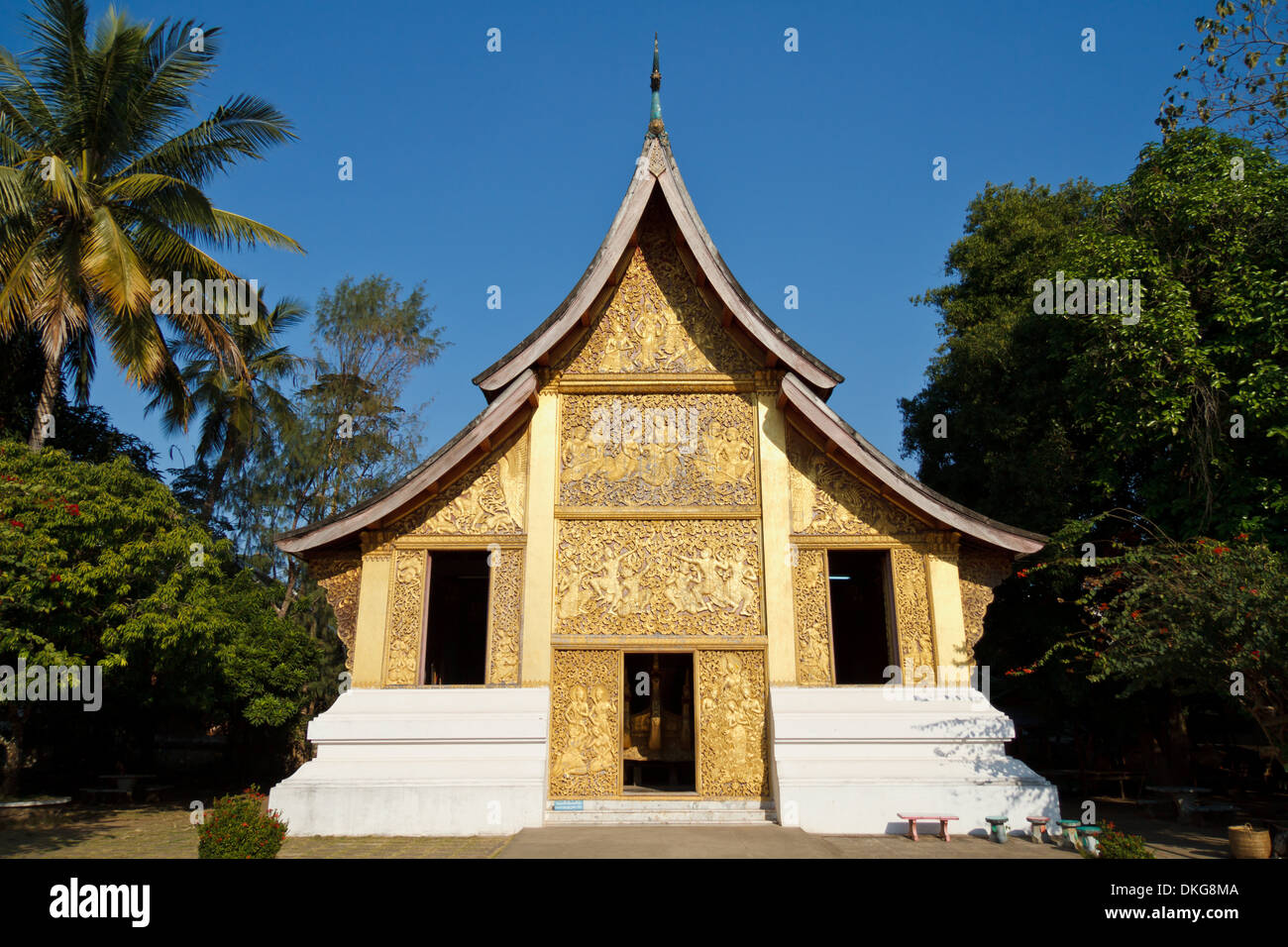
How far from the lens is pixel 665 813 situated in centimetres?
912

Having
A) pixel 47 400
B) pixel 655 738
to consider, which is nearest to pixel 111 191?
pixel 47 400

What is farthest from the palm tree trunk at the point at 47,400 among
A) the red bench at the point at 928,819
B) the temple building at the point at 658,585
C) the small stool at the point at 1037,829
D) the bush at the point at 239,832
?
the small stool at the point at 1037,829

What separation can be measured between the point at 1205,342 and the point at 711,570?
8.05 m

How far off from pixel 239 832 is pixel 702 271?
7.96 metres

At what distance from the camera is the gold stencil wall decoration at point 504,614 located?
31.3ft

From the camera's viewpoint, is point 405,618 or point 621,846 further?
point 405,618

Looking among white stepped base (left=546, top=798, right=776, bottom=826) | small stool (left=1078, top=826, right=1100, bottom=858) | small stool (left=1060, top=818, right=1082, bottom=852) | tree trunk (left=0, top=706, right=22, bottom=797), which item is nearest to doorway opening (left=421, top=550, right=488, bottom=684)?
white stepped base (left=546, top=798, right=776, bottom=826)

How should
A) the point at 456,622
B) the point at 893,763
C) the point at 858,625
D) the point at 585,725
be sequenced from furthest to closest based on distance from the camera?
the point at 858,625 → the point at 456,622 → the point at 585,725 → the point at 893,763

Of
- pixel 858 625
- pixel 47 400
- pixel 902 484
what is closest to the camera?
pixel 902 484

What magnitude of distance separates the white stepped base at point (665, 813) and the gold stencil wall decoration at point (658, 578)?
193 centimetres

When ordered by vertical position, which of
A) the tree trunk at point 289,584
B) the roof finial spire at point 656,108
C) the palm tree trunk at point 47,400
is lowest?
the tree trunk at point 289,584

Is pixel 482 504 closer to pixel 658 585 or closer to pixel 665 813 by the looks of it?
pixel 658 585

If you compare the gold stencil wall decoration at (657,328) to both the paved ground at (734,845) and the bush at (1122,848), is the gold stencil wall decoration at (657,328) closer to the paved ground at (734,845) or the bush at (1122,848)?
the paved ground at (734,845)
